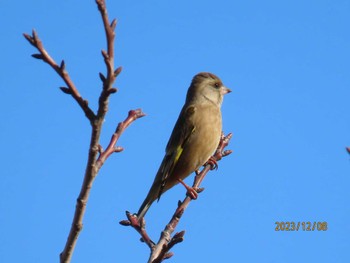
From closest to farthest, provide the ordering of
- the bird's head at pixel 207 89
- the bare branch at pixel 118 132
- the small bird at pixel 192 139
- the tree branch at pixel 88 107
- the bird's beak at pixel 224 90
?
the tree branch at pixel 88 107 < the bare branch at pixel 118 132 < the small bird at pixel 192 139 < the bird's head at pixel 207 89 < the bird's beak at pixel 224 90

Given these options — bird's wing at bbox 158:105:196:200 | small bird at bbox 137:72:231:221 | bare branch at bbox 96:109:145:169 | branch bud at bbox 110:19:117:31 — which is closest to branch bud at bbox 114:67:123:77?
branch bud at bbox 110:19:117:31

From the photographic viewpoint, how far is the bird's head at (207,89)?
8570 millimetres

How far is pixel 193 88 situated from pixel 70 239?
22.2ft

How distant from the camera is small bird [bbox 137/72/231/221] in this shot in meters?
7.64

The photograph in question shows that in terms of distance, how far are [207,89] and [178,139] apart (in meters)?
1.10

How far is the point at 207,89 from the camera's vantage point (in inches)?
341

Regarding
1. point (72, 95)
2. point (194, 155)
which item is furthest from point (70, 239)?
point (194, 155)

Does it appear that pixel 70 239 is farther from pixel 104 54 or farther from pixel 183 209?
pixel 183 209

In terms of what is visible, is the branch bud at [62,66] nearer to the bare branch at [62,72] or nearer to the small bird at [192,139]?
the bare branch at [62,72]

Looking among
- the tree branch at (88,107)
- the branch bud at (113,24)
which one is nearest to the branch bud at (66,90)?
the tree branch at (88,107)

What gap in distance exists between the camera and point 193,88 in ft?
28.7

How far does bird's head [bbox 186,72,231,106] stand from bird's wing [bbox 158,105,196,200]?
285 mm

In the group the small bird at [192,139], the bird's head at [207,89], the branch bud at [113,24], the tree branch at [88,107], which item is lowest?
the tree branch at [88,107]

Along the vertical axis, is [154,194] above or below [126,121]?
above
